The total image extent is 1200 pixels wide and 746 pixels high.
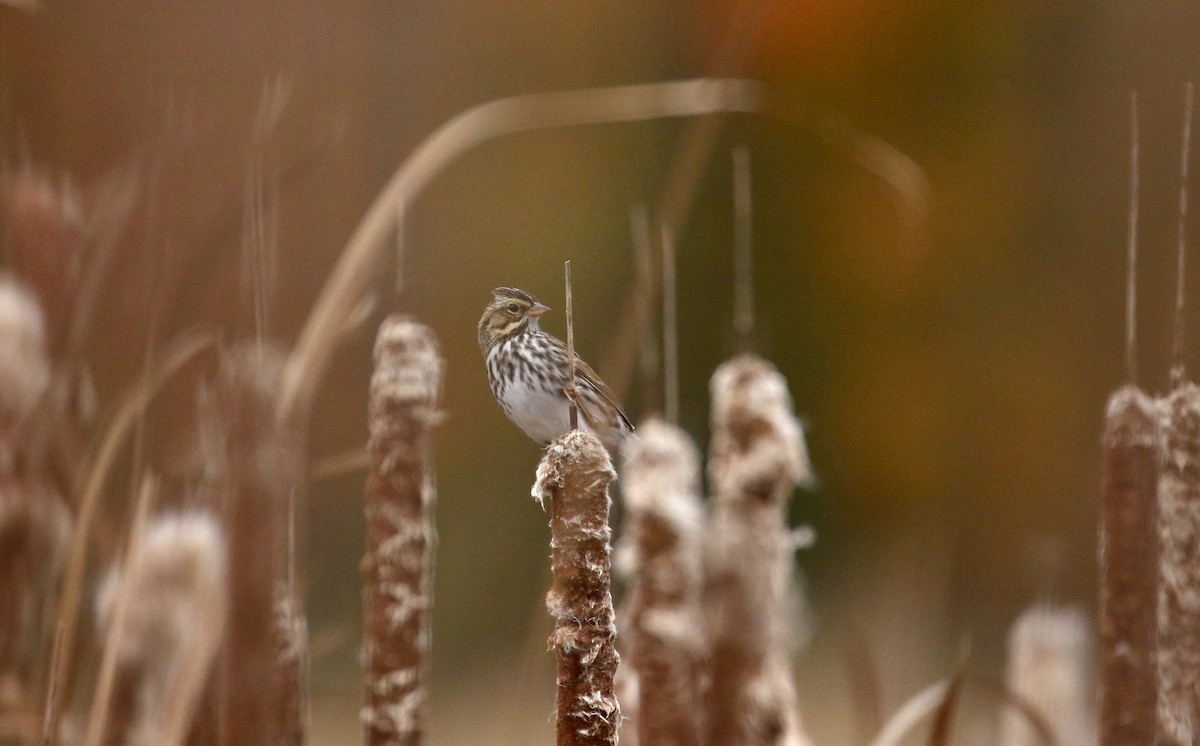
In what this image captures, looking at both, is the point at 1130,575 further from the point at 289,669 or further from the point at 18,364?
the point at 18,364

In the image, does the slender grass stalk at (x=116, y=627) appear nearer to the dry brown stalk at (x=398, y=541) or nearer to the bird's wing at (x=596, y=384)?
the dry brown stalk at (x=398, y=541)

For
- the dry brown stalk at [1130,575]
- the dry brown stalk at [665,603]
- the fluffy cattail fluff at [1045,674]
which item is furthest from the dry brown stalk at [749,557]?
the fluffy cattail fluff at [1045,674]

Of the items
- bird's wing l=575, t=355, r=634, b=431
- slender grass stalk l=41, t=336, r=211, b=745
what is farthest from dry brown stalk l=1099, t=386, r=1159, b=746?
slender grass stalk l=41, t=336, r=211, b=745

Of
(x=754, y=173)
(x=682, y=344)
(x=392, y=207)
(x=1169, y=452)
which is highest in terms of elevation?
(x=754, y=173)

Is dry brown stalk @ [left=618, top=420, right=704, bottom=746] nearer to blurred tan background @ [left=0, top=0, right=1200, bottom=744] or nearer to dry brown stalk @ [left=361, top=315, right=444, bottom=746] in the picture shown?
dry brown stalk @ [left=361, top=315, right=444, bottom=746]

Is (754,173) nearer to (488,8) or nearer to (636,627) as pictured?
(488,8)

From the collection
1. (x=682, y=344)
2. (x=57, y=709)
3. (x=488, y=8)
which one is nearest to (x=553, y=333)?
(x=57, y=709)
